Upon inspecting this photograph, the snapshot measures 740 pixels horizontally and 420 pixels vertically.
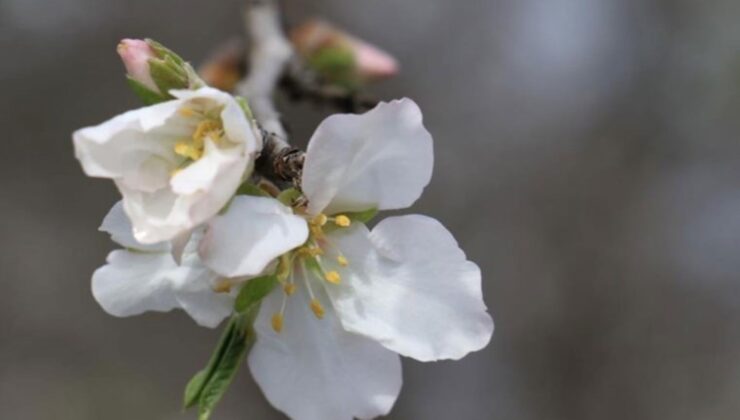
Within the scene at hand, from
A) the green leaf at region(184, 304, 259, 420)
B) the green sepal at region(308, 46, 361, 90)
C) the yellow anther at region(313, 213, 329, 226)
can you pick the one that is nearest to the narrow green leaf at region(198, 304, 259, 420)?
the green leaf at region(184, 304, 259, 420)

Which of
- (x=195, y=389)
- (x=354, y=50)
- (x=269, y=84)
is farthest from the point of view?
(x=354, y=50)

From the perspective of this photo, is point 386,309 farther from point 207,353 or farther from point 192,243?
point 207,353

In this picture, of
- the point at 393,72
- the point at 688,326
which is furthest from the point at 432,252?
the point at 688,326

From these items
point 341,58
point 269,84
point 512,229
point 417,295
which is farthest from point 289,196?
point 512,229

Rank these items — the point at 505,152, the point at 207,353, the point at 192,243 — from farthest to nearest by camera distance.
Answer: the point at 505,152 → the point at 207,353 → the point at 192,243

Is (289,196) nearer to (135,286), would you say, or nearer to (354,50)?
(135,286)

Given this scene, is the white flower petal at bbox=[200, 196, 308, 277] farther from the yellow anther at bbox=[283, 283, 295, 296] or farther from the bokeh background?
the bokeh background
